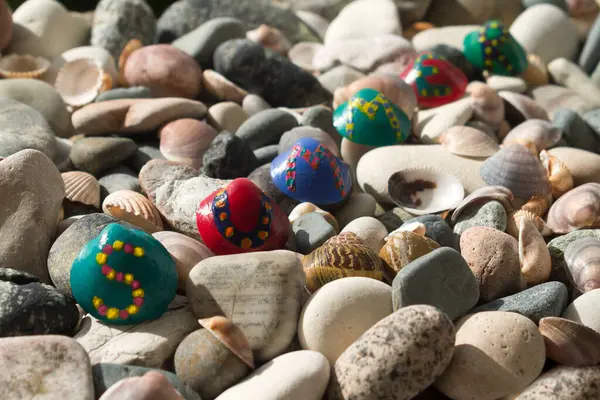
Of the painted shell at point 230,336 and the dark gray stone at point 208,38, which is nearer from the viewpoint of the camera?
the painted shell at point 230,336

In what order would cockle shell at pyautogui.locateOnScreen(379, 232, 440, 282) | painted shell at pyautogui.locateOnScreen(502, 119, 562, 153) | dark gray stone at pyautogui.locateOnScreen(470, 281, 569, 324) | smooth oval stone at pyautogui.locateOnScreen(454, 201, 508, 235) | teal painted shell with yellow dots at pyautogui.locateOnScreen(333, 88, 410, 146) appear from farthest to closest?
1. painted shell at pyautogui.locateOnScreen(502, 119, 562, 153)
2. teal painted shell with yellow dots at pyautogui.locateOnScreen(333, 88, 410, 146)
3. smooth oval stone at pyautogui.locateOnScreen(454, 201, 508, 235)
4. cockle shell at pyautogui.locateOnScreen(379, 232, 440, 282)
5. dark gray stone at pyautogui.locateOnScreen(470, 281, 569, 324)

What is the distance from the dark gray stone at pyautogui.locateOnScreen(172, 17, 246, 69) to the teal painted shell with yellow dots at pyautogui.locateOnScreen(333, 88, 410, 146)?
1.12 metres

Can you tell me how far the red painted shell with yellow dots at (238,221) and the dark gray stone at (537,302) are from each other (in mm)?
814

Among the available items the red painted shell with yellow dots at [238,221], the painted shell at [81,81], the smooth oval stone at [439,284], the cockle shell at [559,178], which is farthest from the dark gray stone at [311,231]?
the painted shell at [81,81]

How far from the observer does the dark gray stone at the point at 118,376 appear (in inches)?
84.3

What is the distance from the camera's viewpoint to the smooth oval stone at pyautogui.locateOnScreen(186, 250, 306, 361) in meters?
2.37

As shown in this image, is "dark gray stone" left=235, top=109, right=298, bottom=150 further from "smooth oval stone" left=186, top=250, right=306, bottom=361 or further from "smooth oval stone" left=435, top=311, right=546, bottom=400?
"smooth oval stone" left=435, top=311, right=546, bottom=400

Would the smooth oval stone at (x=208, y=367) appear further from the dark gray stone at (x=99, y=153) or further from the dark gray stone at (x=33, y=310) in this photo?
the dark gray stone at (x=99, y=153)

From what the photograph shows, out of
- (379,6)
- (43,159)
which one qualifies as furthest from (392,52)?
(43,159)

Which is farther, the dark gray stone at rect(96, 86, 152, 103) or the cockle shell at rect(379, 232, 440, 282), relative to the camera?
the dark gray stone at rect(96, 86, 152, 103)

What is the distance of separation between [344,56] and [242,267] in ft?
8.35

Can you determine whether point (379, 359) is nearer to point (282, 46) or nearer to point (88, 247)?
point (88, 247)

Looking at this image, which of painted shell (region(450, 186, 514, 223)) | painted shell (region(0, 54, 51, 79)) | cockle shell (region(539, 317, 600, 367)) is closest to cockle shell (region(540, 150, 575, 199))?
painted shell (region(450, 186, 514, 223))

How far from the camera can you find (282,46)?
195 inches
